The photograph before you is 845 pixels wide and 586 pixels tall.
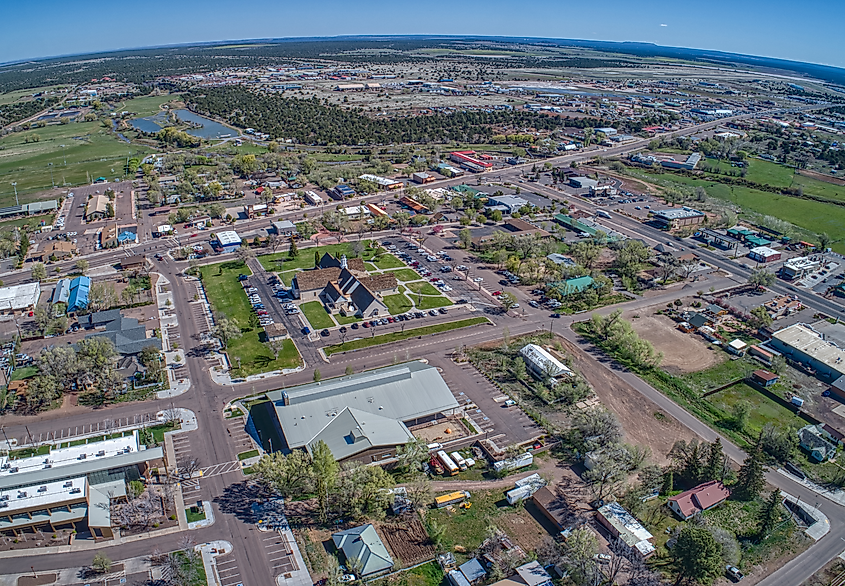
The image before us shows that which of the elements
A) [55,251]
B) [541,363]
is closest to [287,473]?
[541,363]

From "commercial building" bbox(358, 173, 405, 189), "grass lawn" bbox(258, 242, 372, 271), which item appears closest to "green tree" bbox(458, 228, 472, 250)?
"grass lawn" bbox(258, 242, 372, 271)

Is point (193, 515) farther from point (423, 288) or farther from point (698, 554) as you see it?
point (423, 288)

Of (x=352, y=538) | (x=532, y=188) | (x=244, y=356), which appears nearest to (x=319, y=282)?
(x=244, y=356)

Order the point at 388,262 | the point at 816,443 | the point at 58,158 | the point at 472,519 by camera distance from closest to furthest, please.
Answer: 1. the point at 472,519
2. the point at 816,443
3. the point at 388,262
4. the point at 58,158

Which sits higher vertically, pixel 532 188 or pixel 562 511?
pixel 532 188

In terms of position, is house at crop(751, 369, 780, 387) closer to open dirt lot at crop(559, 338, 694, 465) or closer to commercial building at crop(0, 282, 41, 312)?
open dirt lot at crop(559, 338, 694, 465)

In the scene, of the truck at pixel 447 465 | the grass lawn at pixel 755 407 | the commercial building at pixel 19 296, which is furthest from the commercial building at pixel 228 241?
the grass lawn at pixel 755 407

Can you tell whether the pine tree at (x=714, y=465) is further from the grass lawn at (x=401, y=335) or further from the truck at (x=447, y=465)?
the grass lawn at (x=401, y=335)

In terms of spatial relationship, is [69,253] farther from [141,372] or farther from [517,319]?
[517,319]
